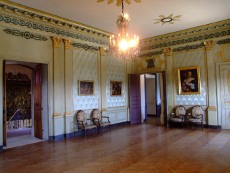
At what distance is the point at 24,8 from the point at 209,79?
6766mm

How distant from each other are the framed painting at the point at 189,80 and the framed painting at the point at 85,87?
365cm

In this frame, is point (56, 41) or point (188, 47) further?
point (188, 47)

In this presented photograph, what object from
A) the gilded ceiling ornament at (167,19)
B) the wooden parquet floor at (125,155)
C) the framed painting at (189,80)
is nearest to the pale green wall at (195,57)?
the framed painting at (189,80)

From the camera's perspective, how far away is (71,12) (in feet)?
19.8

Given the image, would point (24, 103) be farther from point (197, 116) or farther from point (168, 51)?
point (197, 116)

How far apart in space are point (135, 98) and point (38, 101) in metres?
4.46

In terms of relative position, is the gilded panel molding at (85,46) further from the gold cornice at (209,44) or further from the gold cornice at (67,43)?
the gold cornice at (209,44)

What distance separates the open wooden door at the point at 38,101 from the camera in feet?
21.8

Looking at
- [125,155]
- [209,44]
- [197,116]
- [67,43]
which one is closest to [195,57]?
[209,44]

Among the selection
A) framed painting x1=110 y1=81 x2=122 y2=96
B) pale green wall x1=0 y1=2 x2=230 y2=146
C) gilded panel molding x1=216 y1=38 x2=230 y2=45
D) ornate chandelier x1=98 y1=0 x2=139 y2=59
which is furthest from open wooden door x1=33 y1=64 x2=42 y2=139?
gilded panel molding x1=216 y1=38 x2=230 y2=45

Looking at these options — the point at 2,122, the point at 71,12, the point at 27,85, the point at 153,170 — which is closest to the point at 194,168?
the point at 153,170

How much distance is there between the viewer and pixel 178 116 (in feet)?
26.3

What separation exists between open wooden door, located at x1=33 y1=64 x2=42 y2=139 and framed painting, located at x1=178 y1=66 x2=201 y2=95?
5458 mm

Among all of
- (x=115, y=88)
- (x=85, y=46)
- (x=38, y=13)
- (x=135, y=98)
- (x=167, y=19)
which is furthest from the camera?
(x=135, y=98)
